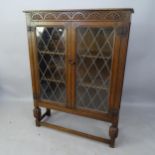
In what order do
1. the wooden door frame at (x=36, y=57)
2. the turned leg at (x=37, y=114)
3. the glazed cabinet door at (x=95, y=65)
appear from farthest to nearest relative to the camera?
the turned leg at (x=37, y=114) → the wooden door frame at (x=36, y=57) → the glazed cabinet door at (x=95, y=65)

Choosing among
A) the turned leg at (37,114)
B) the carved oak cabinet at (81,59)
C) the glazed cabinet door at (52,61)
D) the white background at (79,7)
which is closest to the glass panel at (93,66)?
the carved oak cabinet at (81,59)

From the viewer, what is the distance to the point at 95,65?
1.53 m

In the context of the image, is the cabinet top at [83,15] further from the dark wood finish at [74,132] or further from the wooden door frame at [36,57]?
the dark wood finish at [74,132]

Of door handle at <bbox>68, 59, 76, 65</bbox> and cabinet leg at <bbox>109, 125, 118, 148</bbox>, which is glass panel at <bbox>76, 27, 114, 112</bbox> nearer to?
door handle at <bbox>68, 59, 76, 65</bbox>

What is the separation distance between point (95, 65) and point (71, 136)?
0.77 m

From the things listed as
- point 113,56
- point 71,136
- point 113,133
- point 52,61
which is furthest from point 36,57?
point 113,133

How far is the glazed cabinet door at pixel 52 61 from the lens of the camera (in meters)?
1.56

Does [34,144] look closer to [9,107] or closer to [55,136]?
[55,136]

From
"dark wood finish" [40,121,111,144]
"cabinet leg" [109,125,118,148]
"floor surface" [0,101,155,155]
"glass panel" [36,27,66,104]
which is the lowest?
"floor surface" [0,101,155,155]

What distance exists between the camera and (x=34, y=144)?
169 centimetres

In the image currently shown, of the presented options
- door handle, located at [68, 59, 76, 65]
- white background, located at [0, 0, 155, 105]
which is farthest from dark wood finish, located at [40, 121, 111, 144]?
white background, located at [0, 0, 155, 105]

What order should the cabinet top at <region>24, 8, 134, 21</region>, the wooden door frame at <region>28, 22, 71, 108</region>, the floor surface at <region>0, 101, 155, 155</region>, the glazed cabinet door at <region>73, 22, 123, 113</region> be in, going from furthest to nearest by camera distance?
the floor surface at <region>0, 101, 155, 155</region>, the wooden door frame at <region>28, 22, 71, 108</region>, the glazed cabinet door at <region>73, 22, 123, 113</region>, the cabinet top at <region>24, 8, 134, 21</region>

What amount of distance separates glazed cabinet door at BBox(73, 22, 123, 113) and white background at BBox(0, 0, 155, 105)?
0.71 metres

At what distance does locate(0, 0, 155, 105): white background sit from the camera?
1.97 meters
